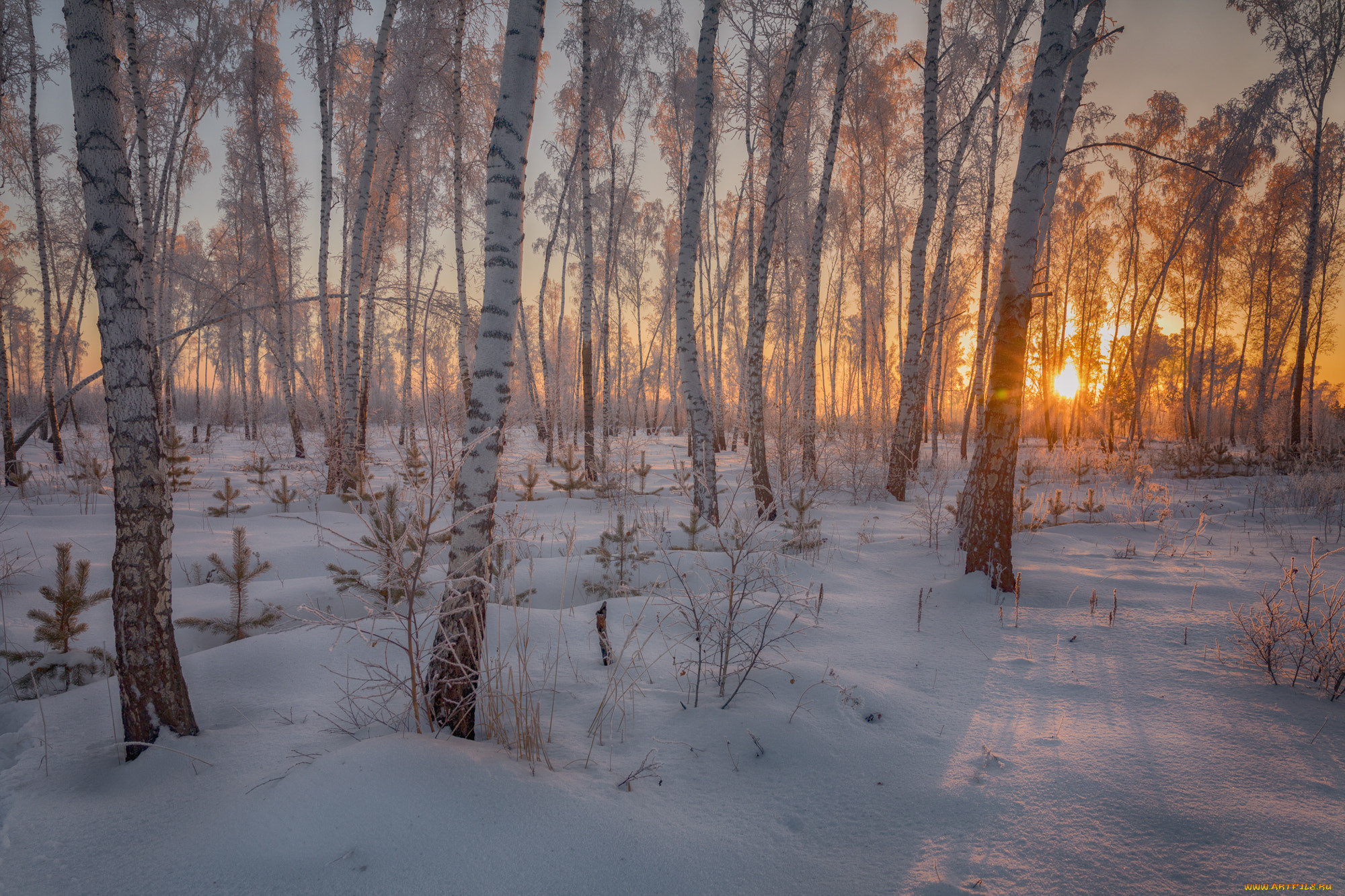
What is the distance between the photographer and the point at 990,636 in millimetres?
3129

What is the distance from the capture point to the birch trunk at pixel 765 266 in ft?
18.6

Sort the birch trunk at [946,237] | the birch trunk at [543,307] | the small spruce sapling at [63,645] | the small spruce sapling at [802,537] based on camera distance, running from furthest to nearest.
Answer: the birch trunk at [543,307]
the birch trunk at [946,237]
the small spruce sapling at [802,537]
the small spruce sapling at [63,645]

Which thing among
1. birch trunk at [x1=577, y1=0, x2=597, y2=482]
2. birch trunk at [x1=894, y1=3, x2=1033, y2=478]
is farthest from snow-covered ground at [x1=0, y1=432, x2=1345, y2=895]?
birch trunk at [x1=577, y1=0, x2=597, y2=482]

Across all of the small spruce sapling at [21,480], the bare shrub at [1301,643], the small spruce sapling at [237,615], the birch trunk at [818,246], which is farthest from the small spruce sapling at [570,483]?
the bare shrub at [1301,643]

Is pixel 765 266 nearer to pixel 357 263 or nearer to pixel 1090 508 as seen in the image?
pixel 1090 508

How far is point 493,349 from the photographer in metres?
2.10

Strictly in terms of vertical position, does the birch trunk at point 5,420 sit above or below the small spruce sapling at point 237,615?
above

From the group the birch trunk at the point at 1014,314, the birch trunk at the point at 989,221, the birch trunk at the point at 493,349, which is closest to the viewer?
the birch trunk at the point at 493,349

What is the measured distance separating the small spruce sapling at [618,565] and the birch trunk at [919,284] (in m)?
5.14

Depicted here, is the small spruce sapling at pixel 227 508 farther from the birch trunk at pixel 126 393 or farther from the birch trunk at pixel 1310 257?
the birch trunk at pixel 1310 257

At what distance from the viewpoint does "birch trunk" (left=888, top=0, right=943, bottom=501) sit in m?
7.00

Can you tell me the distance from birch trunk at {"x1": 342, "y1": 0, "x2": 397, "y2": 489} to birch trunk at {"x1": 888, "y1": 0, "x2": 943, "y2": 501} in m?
7.51

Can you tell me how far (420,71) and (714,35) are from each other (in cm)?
645

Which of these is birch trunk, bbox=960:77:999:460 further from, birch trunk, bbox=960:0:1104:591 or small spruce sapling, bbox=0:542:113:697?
small spruce sapling, bbox=0:542:113:697
